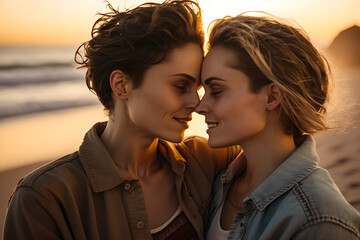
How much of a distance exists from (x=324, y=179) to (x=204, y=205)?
0.73 metres

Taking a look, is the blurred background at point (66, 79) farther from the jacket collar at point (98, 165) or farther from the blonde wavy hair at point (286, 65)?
the jacket collar at point (98, 165)

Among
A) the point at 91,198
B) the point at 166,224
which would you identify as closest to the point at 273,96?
the point at 166,224

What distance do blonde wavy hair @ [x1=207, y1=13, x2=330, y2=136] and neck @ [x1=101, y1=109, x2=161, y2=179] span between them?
26.7 inches

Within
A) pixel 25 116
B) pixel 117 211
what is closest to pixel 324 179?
pixel 117 211

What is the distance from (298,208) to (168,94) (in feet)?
3.05

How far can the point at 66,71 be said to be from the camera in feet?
22.0

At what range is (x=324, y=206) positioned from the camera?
1.69m

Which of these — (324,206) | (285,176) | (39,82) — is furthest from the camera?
(39,82)

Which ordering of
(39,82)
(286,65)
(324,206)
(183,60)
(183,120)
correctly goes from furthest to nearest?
(39,82) < (183,120) < (183,60) < (286,65) < (324,206)

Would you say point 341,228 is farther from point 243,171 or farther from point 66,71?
point 66,71

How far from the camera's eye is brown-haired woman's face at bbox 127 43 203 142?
223 cm

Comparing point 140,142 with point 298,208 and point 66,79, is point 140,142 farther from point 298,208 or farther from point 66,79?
point 66,79

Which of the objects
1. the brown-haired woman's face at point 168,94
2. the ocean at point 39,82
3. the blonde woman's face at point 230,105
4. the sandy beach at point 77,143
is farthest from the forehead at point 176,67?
the ocean at point 39,82

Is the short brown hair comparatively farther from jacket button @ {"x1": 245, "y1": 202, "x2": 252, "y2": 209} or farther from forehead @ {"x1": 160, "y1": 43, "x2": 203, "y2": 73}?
jacket button @ {"x1": 245, "y1": 202, "x2": 252, "y2": 209}
